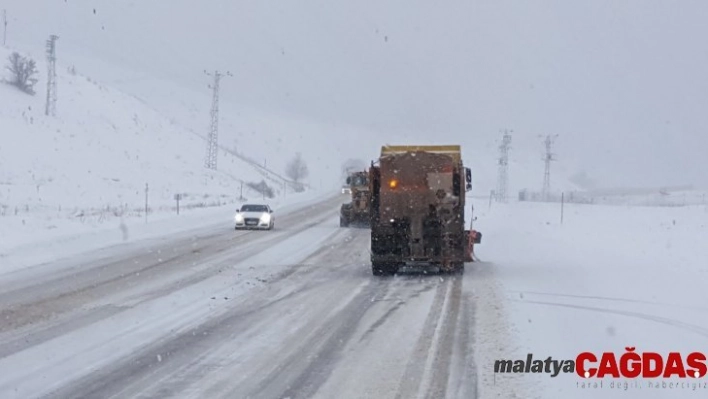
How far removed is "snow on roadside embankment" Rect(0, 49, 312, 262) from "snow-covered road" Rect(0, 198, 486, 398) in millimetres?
9206

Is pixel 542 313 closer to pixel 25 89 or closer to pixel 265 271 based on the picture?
pixel 265 271

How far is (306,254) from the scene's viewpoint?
2627 centimetres

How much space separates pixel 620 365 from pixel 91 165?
60.1 meters

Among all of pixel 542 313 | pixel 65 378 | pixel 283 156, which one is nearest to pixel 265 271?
pixel 542 313

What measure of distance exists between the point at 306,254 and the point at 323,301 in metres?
10.4

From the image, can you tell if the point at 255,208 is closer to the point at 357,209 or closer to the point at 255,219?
the point at 255,219

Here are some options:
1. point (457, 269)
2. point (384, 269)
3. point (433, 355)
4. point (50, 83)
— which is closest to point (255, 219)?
point (384, 269)

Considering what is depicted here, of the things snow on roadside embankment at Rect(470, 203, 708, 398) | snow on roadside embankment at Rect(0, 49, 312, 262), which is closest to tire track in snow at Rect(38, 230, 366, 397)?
snow on roadside embankment at Rect(470, 203, 708, 398)

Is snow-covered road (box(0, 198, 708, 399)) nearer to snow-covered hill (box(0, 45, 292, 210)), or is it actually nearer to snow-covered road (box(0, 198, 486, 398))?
snow-covered road (box(0, 198, 486, 398))

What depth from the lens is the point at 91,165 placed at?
215 feet

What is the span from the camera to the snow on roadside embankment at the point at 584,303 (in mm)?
9273

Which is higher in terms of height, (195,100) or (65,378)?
(195,100)

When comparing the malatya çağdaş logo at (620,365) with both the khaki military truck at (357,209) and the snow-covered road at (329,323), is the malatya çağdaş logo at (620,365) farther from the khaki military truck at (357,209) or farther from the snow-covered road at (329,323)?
the khaki military truck at (357,209)

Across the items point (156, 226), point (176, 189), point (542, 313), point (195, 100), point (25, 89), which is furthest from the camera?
point (195, 100)
